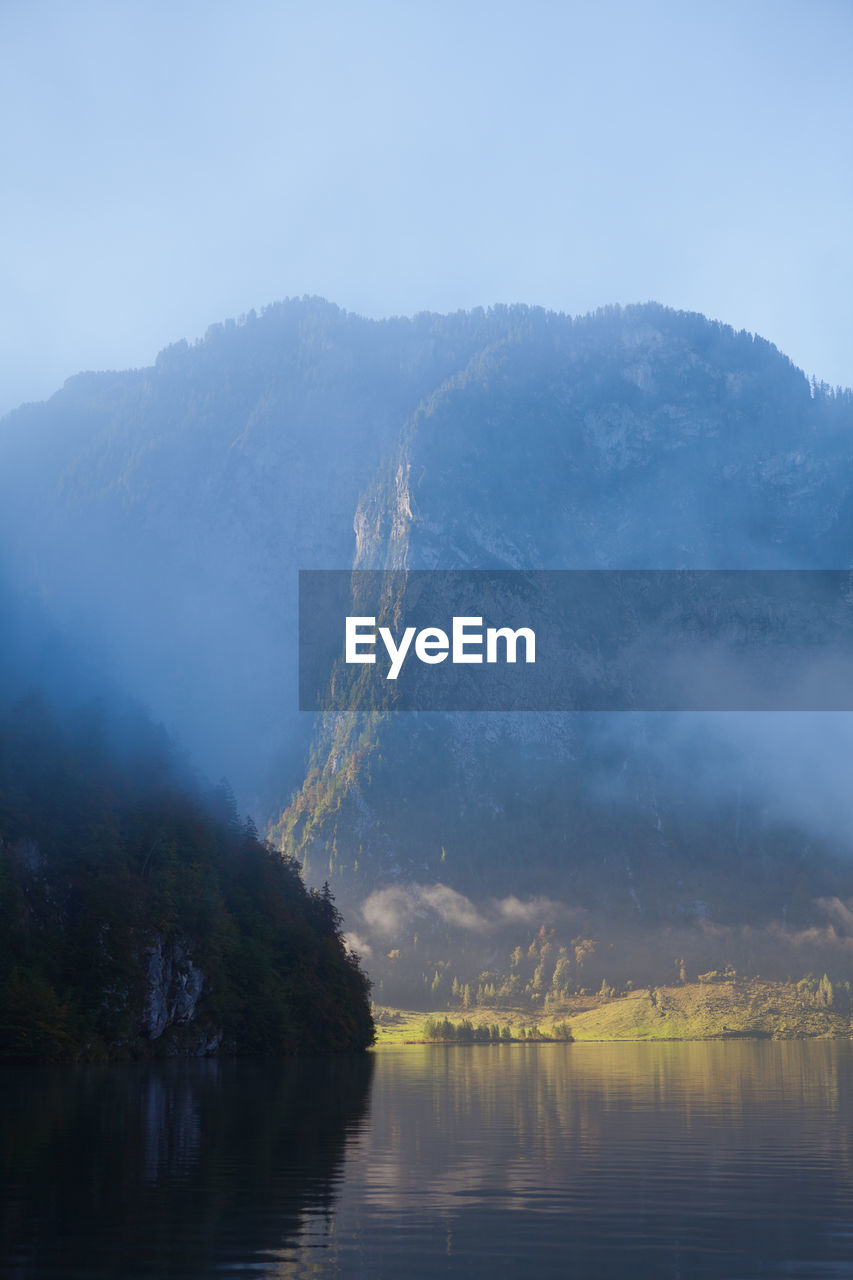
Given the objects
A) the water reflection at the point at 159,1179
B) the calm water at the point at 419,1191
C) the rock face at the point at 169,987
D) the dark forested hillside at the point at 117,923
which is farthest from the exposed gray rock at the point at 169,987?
the calm water at the point at 419,1191

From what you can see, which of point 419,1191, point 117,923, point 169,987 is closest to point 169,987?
point 169,987

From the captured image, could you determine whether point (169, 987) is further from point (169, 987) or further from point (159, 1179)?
point (159, 1179)

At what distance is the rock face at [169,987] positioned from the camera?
15225 cm

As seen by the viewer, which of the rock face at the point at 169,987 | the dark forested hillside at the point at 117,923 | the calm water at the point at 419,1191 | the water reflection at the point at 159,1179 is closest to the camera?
the calm water at the point at 419,1191

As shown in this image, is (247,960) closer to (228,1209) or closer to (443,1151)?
(443,1151)

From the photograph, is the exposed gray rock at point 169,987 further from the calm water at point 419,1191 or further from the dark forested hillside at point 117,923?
the calm water at point 419,1191

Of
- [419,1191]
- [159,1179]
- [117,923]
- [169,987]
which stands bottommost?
[169,987]

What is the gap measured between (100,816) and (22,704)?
28.1 meters

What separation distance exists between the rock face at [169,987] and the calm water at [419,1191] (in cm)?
8834

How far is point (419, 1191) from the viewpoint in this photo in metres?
32.7

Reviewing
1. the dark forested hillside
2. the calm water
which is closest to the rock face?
the dark forested hillside

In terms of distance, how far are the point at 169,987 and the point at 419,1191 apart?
134 metres

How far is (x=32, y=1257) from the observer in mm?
22594

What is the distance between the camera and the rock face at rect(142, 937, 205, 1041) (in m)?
152
